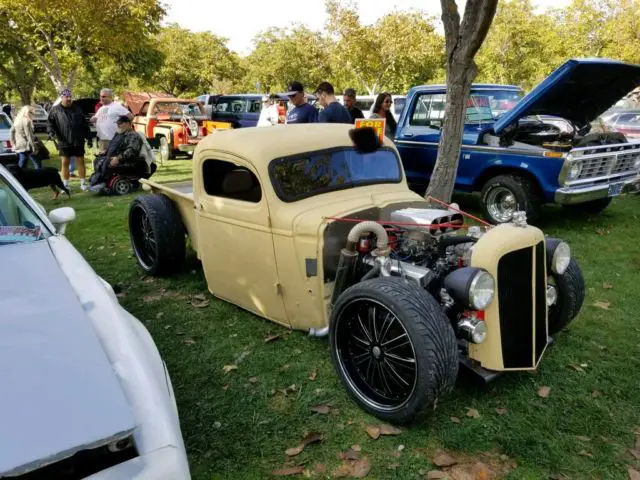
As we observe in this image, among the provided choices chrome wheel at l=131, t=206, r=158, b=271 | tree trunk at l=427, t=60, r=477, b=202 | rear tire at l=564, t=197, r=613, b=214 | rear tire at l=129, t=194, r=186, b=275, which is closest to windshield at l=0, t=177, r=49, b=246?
rear tire at l=129, t=194, r=186, b=275

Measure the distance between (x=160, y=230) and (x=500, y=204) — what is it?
481cm

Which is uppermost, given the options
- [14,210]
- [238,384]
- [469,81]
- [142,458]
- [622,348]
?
[469,81]

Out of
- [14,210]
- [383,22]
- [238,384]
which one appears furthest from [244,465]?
[383,22]

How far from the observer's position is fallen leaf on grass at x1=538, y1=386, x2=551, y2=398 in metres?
3.20

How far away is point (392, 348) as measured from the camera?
2939 millimetres

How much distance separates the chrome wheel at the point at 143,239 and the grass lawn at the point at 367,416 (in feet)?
2.14

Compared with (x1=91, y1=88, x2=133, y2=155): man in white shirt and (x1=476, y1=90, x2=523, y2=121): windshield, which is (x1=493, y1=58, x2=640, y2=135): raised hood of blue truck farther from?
(x1=91, y1=88, x2=133, y2=155): man in white shirt

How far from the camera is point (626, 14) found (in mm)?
23031

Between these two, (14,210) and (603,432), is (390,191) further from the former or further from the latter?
(14,210)

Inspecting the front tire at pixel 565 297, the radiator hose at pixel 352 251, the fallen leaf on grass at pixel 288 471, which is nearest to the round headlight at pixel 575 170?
the front tire at pixel 565 297

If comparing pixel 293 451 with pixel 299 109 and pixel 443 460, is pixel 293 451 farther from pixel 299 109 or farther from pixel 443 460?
pixel 299 109

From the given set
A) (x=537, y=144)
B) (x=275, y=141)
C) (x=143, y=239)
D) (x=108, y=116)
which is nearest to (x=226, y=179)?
(x=275, y=141)

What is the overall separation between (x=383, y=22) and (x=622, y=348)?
28.8 meters

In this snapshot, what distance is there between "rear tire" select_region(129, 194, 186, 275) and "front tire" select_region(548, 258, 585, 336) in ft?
11.4
